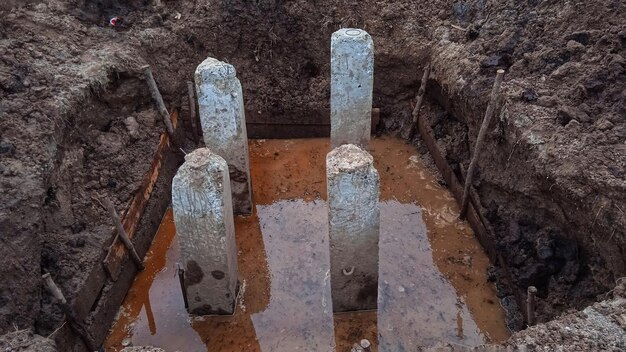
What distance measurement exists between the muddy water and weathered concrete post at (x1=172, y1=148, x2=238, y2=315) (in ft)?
0.87

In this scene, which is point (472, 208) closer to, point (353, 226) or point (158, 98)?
point (353, 226)

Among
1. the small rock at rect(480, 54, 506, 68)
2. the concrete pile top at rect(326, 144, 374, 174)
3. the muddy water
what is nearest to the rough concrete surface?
the muddy water

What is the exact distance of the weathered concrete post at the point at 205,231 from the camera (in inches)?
171

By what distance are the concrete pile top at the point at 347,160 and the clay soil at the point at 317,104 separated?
5.95ft

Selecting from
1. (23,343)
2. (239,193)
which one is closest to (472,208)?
(239,193)

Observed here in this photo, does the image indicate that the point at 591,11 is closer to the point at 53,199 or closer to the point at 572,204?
the point at 572,204

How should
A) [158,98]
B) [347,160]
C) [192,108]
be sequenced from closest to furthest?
[347,160]
[158,98]
[192,108]

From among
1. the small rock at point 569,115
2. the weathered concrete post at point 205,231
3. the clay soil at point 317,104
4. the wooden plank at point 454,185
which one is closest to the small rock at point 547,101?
the clay soil at point 317,104

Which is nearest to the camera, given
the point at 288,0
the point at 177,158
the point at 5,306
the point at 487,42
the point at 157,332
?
the point at 5,306

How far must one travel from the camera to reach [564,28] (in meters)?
5.98

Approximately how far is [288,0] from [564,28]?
3.77 m

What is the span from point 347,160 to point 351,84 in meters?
1.94

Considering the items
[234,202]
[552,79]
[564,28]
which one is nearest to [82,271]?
[234,202]

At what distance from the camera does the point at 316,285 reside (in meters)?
5.39
